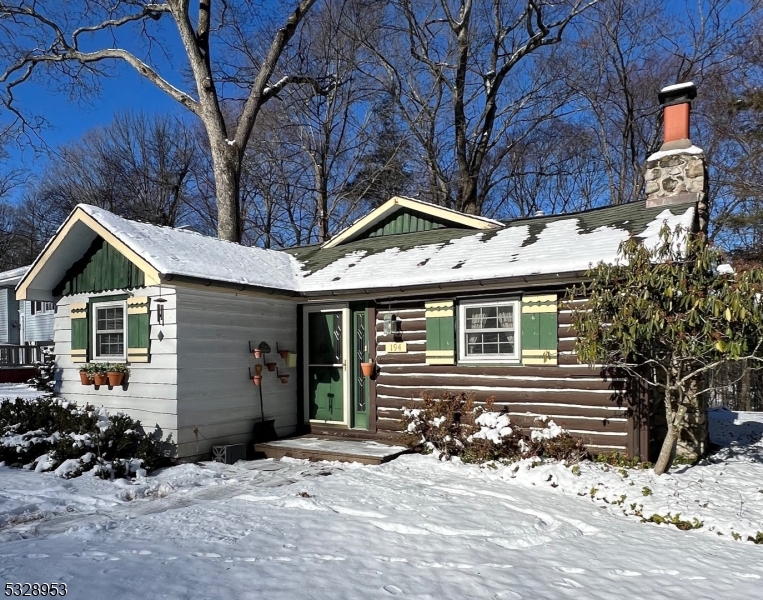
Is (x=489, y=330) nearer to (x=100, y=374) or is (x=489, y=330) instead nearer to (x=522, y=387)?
(x=522, y=387)

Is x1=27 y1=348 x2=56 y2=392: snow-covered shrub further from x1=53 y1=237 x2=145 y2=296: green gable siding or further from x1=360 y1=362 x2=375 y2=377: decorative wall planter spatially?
x1=360 y1=362 x2=375 y2=377: decorative wall planter

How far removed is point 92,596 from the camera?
369 cm

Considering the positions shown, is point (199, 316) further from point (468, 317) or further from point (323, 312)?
point (468, 317)

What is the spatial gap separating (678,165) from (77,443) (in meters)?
9.87

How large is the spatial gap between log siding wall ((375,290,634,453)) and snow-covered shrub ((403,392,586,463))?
7.4 inches

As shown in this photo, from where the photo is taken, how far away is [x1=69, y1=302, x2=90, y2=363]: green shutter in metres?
9.58

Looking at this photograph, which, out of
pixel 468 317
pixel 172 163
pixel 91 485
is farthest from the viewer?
pixel 172 163

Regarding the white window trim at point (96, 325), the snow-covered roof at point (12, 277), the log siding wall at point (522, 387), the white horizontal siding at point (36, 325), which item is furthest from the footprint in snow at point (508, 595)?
the snow-covered roof at point (12, 277)

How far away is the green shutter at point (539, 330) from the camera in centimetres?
808

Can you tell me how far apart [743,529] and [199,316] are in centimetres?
728

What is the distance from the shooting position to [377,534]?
5246 millimetres

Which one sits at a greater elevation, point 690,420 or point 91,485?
point 690,420

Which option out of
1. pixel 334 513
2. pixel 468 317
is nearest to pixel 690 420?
pixel 468 317

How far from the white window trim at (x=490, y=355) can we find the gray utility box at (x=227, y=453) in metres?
3.66
